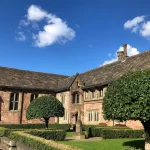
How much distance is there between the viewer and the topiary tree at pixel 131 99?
1210cm

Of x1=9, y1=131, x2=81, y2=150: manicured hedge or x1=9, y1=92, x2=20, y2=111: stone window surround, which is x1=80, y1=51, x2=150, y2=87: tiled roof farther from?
x1=9, y1=131, x2=81, y2=150: manicured hedge

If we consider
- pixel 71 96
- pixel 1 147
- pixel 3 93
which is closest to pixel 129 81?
pixel 1 147

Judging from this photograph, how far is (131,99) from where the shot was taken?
12.6 meters

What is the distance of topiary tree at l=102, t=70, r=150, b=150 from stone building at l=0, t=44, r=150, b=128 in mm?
15951

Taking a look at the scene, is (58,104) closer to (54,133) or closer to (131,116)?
(54,133)

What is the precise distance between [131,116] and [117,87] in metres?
2.16

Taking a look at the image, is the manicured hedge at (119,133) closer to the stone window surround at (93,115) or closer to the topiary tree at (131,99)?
the topiary tree at (131,99)

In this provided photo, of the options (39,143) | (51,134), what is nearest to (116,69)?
(51,134)

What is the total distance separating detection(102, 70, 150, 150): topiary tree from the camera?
1210cm

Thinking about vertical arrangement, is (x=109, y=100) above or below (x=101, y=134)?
above

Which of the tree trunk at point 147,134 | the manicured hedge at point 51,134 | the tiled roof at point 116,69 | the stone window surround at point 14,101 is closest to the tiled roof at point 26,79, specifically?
the stone window surround at point 14,101

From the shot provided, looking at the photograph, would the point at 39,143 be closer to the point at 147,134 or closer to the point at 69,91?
the point at 147,134

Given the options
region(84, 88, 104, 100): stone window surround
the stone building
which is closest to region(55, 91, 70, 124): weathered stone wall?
the stone building

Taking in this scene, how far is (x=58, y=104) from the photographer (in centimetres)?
2633
